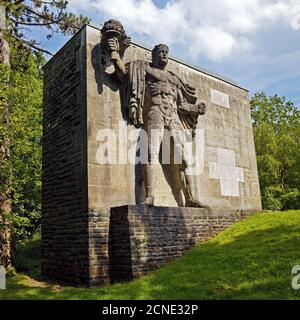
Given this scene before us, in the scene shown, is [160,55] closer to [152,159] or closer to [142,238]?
[152,159]

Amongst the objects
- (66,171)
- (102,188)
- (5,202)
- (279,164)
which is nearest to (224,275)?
(102,188)

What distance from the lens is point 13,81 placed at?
11977 millimetres

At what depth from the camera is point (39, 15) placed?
13.2 meters

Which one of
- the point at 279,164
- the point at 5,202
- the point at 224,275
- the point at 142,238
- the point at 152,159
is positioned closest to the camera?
the point at 224,275

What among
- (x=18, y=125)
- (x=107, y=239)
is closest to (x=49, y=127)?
(x=18, y=125)

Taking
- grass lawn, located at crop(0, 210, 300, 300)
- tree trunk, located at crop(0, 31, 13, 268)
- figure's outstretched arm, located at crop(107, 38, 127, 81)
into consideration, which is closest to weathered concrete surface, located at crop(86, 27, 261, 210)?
figure's outstretched arm, located at crop(107, 38, 127, 81)

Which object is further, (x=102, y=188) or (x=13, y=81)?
(x=13, y=81)

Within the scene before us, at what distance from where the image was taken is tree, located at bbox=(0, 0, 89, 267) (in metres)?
10.2

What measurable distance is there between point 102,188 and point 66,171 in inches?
47.9

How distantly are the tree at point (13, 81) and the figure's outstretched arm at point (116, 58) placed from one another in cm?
313

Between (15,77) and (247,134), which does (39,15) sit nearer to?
(15,77)

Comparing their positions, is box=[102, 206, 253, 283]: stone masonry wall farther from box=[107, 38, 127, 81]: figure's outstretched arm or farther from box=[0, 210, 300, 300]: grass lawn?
box=[107, 38, 127, 81]: figure's outstretched arm

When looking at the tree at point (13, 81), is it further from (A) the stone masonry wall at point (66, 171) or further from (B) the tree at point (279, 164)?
(B) the tree at point (279, 164)
